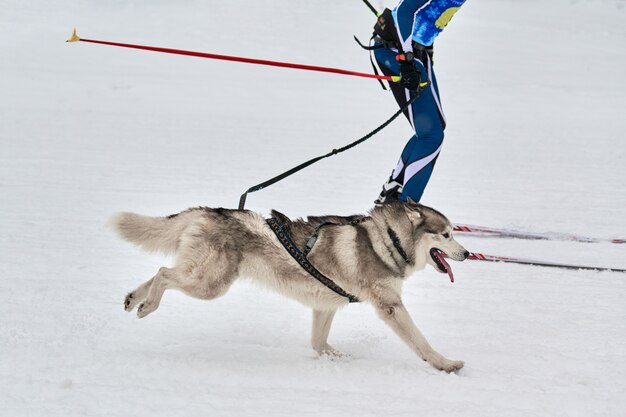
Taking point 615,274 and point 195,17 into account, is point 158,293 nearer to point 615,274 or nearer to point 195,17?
point 615,274

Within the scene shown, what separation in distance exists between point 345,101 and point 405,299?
8664mm

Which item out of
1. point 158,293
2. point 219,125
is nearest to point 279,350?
point 158,293

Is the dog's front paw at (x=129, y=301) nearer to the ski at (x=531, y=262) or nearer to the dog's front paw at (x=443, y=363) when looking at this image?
the dog's front paw at (x=443, y=363)

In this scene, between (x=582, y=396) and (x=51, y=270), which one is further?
(x=51, y=270)

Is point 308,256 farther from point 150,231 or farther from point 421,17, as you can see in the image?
point 421,17

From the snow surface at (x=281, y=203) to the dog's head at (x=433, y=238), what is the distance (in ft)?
1.70

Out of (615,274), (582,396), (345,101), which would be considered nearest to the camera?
(582,396)

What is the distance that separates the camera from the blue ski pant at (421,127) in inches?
191

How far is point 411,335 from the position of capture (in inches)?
140

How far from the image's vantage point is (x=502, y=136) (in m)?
10.7

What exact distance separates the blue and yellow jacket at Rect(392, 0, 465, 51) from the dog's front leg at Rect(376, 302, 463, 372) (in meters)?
2.00

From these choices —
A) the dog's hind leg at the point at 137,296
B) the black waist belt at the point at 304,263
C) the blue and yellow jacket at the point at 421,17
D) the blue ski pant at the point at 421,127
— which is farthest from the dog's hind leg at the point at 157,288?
the blue and yellow jacket at the point at 421,17

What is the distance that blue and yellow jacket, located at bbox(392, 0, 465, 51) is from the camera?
471 cm

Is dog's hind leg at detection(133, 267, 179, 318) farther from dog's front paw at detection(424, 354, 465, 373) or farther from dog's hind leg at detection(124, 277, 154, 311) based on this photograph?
dog's front paw at detection(424, 354, 465, 373)
